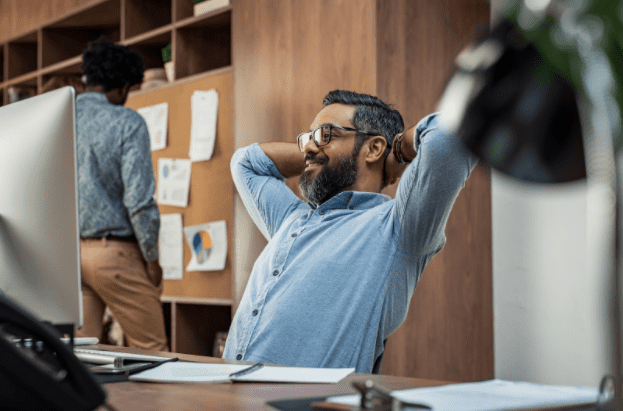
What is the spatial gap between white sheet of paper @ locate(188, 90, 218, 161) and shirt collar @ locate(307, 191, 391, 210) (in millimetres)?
1330

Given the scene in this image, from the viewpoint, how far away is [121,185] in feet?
8.08

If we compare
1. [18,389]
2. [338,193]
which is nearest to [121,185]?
[338,193]

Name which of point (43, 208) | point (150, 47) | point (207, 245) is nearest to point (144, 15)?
point (150, 47)

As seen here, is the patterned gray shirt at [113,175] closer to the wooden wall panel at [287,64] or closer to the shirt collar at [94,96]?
the shirt collar at [94,96]

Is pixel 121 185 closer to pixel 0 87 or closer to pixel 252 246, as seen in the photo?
pixel 252 246

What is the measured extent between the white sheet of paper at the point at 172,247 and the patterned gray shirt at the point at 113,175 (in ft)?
1.88

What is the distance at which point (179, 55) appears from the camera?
3170mm

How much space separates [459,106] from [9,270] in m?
0.73

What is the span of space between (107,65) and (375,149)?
122cm

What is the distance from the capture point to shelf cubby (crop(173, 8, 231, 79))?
10.3 feet

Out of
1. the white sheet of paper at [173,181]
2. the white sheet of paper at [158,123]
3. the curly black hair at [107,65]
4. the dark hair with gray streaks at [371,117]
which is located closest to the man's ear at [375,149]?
the dark hair with gray streaks at [371,117]

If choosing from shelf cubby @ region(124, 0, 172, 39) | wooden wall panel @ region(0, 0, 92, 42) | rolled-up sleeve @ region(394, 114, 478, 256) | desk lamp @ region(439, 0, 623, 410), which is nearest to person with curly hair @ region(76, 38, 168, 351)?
shelf cubby @ region(124, 0, 172, 39)

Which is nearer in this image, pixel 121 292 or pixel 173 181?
pixel 121 292

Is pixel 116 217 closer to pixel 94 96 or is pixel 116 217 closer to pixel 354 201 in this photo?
pixel 94 96
